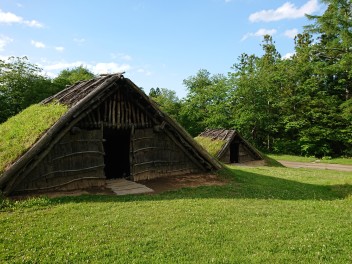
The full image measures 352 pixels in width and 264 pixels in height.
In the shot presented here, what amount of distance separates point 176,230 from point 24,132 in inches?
322

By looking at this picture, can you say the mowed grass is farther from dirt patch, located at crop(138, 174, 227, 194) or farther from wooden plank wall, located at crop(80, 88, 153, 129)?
wooden plank wall, located at crop(80, 88, 153, 129)

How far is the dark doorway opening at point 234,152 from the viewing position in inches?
1160

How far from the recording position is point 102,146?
13711mm

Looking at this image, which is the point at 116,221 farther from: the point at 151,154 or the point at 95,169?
the point at 151,154

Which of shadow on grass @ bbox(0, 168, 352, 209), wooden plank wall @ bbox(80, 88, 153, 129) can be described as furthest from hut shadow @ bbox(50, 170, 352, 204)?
wooden plank wall @ bbox(80, 88, 153, 129)

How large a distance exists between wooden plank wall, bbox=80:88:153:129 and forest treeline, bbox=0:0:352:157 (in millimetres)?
26924

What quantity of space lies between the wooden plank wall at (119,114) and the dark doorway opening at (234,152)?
15944mm

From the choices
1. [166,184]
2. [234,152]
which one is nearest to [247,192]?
[166,184]

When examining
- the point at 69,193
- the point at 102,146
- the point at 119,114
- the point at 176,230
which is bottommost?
the point at 176,230

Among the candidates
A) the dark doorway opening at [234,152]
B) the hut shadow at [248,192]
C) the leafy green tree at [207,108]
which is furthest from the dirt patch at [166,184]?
the leafy green tree at [207,108]

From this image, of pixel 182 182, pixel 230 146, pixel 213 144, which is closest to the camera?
pixel 182 182

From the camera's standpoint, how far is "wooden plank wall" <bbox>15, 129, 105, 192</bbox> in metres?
11.6

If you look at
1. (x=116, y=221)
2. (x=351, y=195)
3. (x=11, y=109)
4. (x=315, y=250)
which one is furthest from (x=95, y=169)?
(x=11, y=109)

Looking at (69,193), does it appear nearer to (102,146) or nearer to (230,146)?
(102,146)
